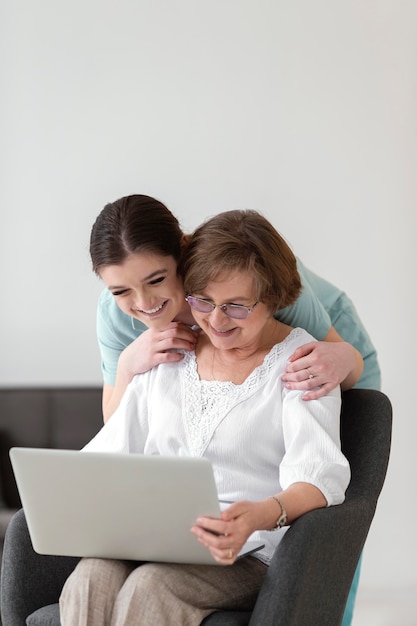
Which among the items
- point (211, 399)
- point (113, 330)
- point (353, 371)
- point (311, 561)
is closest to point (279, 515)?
point (311, 561)

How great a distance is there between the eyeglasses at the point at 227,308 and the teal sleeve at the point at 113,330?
1.31ft

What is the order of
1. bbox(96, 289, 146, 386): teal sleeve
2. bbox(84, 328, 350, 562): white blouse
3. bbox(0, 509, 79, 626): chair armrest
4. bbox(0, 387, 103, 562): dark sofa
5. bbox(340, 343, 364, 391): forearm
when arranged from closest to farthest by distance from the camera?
bbox(84, 328, 350, 562): white blouse < bbox(0, 509, 79, 626): chair armrest < bbox(340, 343, 364, 391): forearm < bbox(96, 289, 146, 386): teal sleeve < bbox(0, 387, 103, 562): dark sofa

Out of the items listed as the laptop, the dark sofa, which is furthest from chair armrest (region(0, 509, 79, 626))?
the dark sofa

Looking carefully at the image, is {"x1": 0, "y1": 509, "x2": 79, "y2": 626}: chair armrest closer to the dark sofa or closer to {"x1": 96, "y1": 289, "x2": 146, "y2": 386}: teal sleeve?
{"x1": 96, "y1": 289, "x2": 146, "y2": 386}: teal sleeve

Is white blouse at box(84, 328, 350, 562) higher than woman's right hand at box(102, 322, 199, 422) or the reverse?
the reverse

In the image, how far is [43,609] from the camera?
6.91 ft

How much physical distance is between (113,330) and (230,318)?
0.51m

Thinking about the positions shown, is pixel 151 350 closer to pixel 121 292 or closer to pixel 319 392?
pixel 121 292

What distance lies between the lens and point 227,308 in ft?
6.92

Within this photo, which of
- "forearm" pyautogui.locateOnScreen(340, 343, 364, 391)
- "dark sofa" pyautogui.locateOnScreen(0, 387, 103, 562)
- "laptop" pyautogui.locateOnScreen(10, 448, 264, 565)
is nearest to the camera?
"laptop" pyautogui.locateOnScreen(10, 448, 264, 565)

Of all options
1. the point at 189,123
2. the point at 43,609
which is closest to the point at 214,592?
the point at 43,609

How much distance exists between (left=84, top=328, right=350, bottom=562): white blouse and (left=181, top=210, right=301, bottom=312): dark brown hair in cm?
17

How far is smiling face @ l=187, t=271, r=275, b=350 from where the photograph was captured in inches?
82.5

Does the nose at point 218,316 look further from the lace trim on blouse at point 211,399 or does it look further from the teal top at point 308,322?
the teal top at point 308,322
